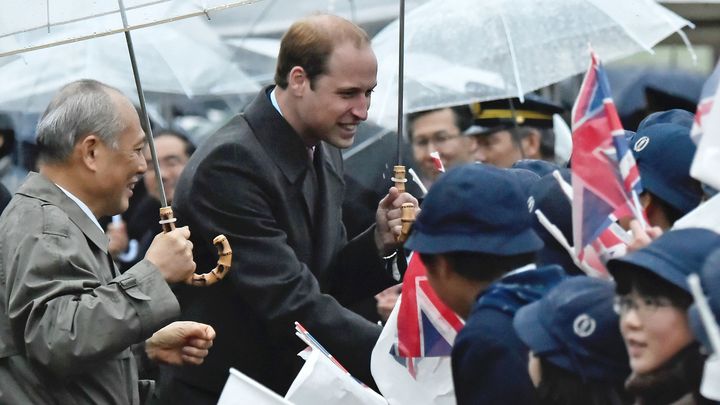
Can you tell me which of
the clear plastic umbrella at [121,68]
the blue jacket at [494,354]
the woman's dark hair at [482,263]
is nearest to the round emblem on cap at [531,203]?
the woman's dark hair at [482,263]

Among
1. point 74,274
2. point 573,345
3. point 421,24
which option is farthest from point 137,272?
point 421,24

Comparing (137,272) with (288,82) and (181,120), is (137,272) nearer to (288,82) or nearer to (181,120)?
(288,82)

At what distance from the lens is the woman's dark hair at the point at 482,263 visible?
12.9 feet

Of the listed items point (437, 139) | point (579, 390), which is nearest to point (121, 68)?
point (437, 139)

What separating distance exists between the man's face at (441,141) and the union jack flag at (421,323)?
3.50 meters

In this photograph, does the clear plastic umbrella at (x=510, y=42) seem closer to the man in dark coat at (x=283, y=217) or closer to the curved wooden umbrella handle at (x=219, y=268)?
the man in dark coat at (x=283, y=217)

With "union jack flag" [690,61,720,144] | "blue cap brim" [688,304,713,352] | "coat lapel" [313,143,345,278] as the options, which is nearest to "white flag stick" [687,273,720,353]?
"blue cap brim" [688,304,713,352]

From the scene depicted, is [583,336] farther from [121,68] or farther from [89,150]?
[121,68]

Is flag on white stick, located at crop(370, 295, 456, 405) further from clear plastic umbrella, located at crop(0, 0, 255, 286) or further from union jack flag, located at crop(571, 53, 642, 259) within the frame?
union jack flag, located at crop(571, 53, 642, 259)

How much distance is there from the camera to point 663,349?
3262 mm

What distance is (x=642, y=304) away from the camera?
3281 millimetres

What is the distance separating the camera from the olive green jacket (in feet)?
14.8

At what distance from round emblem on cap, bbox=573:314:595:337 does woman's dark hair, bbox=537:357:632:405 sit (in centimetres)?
10

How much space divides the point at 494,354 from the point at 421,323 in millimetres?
930
